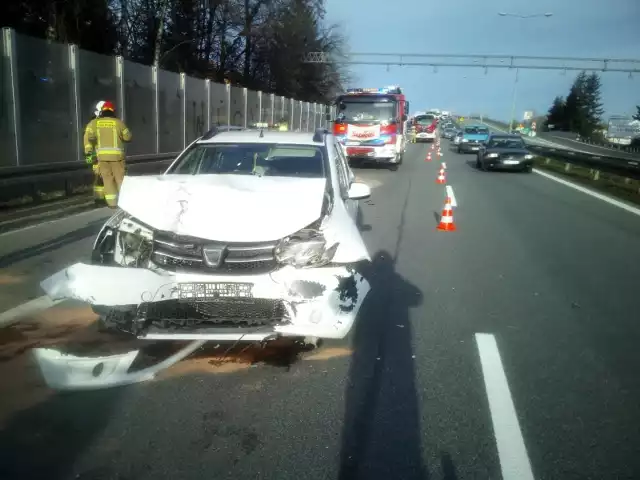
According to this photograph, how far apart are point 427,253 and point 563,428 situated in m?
5.25

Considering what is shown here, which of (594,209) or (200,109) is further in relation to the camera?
(200,109)

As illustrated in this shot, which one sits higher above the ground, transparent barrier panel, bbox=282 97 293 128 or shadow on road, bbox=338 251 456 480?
→ transparent barrier panel, bbox=282 97 293 128

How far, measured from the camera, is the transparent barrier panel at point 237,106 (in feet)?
85.5

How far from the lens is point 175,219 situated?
445cm

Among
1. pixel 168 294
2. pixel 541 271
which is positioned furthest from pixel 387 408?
pixel 541 271

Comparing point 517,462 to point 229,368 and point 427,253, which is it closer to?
point 229,368

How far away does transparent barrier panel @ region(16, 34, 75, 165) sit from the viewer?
11.9 m

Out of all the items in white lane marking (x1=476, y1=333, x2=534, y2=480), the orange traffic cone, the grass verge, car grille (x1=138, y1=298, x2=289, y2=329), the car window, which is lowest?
the grass verge

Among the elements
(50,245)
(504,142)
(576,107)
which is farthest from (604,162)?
(576,107)

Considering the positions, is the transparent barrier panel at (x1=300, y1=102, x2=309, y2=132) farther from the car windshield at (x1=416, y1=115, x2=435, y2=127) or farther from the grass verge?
the car windshield at (x1=416, y1=115, x2=435, y2=127)

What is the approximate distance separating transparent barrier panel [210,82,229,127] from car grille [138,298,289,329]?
20173mm

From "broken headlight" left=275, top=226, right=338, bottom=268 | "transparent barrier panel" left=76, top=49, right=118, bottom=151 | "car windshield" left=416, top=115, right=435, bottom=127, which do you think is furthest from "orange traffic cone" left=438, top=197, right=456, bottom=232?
"car windshield" left=416, top=115, right=435, bottom=127

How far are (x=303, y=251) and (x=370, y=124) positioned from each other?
21.2m

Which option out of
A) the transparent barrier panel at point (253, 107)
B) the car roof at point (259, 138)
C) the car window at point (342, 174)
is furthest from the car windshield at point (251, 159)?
the transparent barrier panel at point (253, 107)
